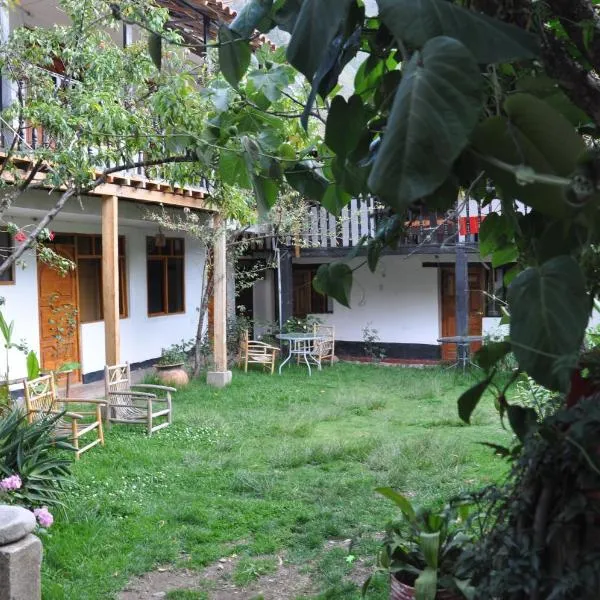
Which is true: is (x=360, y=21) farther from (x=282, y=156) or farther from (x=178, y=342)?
(x=178, y=342)

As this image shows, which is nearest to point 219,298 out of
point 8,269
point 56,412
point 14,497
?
point 8,269

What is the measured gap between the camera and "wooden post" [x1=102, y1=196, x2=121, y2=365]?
29.5 feet

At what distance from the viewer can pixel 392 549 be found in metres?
3.11

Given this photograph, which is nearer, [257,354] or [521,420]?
[521,420]

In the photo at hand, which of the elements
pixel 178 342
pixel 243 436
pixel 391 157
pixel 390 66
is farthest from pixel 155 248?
pixel 391 157

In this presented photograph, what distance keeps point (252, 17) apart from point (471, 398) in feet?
3.06

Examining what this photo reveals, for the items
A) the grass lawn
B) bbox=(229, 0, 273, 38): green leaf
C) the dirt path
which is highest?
bbox=(229, 0, 273, 38): green leaf

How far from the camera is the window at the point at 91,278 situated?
11312 mm

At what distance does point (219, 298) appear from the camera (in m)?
11.8

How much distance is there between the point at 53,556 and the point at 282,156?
3378mm

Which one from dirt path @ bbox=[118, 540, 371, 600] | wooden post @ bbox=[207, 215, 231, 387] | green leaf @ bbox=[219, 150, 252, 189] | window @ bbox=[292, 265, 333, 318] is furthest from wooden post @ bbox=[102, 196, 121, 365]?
→ window @ bbox=[292, 265, 333, 318]

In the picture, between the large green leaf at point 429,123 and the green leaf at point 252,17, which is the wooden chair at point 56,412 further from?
the large green leaf at point 429,123

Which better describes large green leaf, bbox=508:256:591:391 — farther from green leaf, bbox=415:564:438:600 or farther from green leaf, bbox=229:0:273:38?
green leaf, bbox=415:564:438:600

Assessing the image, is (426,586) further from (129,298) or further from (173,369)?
(129,298)
